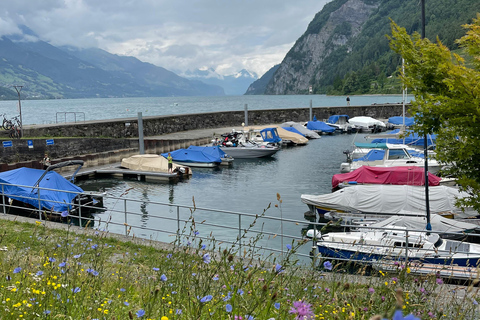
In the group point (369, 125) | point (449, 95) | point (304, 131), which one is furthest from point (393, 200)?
point (369, 125)

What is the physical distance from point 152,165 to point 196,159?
4557 millimetres

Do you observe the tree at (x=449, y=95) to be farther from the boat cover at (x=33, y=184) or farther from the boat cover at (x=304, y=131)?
the boat cover at (x=304, y=131)

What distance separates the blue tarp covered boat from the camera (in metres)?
35.5

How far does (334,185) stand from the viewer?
78.9 feet

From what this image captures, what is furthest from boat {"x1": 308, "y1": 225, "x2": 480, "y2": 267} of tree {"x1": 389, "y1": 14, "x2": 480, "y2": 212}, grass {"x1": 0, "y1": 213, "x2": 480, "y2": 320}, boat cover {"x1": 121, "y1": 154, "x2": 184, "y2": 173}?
boat cover {"x1": 121, "y1": 154, "x2": 184, "y2": 173}

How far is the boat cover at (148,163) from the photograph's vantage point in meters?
31.8

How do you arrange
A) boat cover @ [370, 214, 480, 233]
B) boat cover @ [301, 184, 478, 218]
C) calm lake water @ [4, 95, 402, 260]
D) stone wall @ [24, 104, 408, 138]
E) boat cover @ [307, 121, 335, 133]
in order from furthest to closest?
boat cover @ [307, 121, 335, 133] → stone wall @ [24, 104, 408, 138] → calm lake water @ [4, 95, 402, 260] → boat cover @ [301, 184, 478, 218] → boat cover @ [370, 214, 480, 233]

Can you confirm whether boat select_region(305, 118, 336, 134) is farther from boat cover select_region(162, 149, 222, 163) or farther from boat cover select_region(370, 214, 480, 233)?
boat cover select_region(370, 214, 480, 233)

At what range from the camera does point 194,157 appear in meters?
35.8

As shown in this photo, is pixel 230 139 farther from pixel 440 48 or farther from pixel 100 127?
pixel 440 48

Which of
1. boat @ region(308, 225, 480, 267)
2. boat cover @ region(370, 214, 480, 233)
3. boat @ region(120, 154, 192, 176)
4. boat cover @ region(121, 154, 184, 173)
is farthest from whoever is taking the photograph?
boat cover @ region(121, 154, 184, 173)

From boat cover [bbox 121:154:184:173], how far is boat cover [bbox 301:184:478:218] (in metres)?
15.2

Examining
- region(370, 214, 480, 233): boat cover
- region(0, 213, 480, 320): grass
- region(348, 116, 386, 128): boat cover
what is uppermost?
region(348, 116, 386, 128): boat cover

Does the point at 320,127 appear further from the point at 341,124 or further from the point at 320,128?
the point at 341,124
